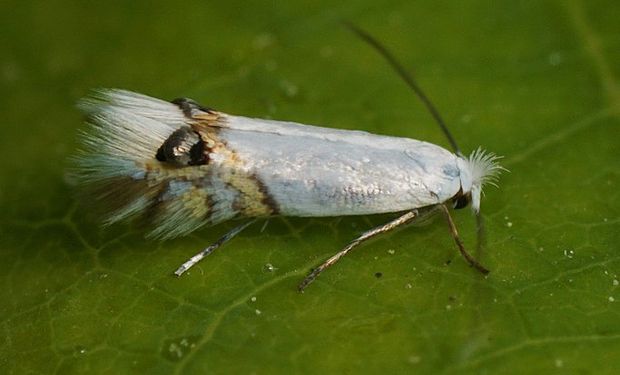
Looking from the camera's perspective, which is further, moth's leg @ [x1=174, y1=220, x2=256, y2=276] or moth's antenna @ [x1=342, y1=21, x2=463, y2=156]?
moth's antenna @ [x1=342, y1=21, x2=463, y2=156]

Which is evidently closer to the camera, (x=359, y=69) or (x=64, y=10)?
(x=359, y=69)

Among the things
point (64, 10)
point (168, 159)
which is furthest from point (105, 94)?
point (64, 10)

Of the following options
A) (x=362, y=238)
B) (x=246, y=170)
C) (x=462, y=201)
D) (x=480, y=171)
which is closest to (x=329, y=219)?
(x=362, y=238)

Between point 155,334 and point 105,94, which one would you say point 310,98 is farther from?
point 155,334

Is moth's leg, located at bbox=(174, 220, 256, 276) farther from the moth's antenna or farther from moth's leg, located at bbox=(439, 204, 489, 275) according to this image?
the moth's antenna

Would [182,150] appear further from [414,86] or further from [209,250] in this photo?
[414,86]

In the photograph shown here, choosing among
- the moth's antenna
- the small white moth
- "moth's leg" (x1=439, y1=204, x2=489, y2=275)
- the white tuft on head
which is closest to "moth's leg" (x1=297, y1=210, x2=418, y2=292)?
the small white moth
